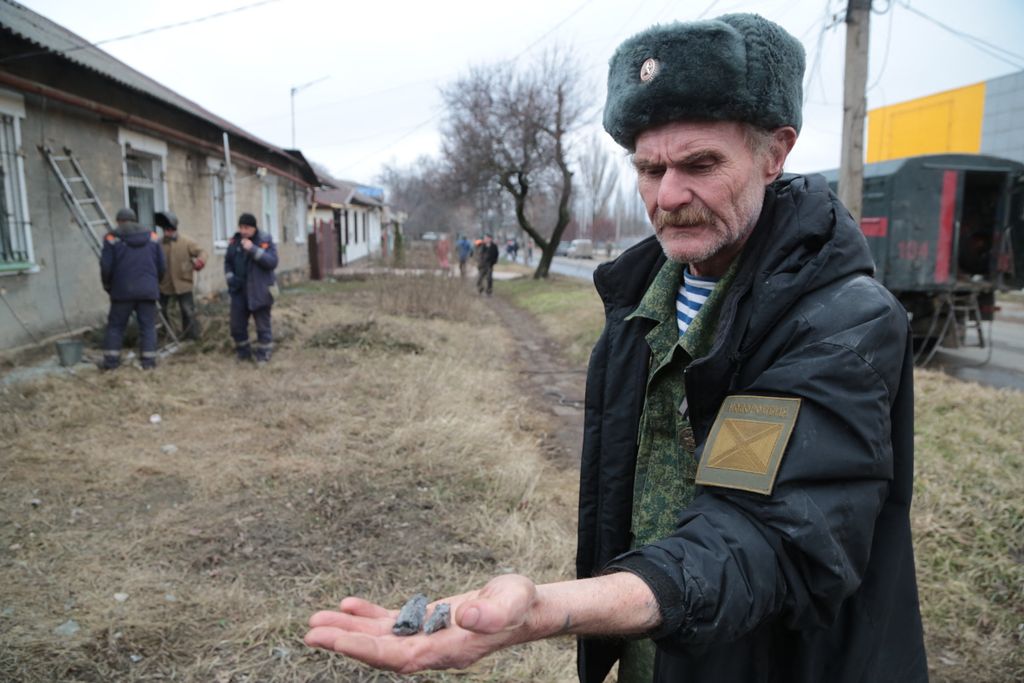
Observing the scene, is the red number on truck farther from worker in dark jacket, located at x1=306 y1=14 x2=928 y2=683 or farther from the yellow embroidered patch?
the yellow embroidered patch

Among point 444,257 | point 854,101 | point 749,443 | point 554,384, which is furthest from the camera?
point 444,257

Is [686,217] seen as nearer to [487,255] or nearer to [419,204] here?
[487,255]

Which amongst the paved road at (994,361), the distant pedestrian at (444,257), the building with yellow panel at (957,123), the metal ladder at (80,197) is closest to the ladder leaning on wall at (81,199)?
the metal ladder at (80,197)

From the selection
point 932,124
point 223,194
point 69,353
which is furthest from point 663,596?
point 932,124

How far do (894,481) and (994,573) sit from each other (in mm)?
2852

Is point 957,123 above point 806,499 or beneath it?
above

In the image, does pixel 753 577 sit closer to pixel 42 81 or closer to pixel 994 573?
pixel 994 573

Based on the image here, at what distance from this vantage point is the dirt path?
5.59 m

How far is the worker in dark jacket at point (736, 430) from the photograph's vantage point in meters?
0.91

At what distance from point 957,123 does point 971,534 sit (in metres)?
19.9

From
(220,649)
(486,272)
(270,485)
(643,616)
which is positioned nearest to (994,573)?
(643,616)

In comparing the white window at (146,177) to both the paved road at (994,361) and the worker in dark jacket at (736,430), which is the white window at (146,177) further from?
the paved road at (994,361)

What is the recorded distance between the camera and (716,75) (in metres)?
1.13

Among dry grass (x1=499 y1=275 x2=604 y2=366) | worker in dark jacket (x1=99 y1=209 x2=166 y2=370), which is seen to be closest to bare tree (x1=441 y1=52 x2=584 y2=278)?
dry grass (x1=499 y1=275 x2=604 y2=366)
